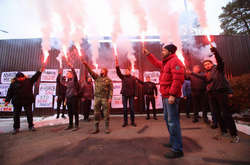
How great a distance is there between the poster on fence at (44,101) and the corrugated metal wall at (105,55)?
194 cm

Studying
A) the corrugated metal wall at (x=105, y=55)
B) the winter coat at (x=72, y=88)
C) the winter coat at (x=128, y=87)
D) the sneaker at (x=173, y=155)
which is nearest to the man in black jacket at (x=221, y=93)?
the sneaker at (x=173, y=155)

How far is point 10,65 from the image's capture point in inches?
294

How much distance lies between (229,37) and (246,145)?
8329 millimetres

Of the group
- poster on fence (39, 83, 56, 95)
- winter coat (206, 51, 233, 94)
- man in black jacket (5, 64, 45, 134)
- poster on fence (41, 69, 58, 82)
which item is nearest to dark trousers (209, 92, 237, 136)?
winter coat (206, 51, 233, 94)

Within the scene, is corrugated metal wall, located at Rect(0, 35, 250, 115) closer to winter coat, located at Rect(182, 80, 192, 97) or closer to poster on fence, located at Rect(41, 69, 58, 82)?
poster on fence, located at Rect(41, 69, 58, 82)

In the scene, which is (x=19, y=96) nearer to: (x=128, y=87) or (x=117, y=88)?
(x=128, y=87)

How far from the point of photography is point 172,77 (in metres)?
2.02

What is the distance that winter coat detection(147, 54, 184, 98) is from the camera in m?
1.92

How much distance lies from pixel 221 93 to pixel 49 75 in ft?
28.2

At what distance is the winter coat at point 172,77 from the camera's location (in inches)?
75.4

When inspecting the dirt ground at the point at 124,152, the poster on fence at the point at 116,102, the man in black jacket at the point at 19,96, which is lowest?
the dirt ground at the point at 124,152

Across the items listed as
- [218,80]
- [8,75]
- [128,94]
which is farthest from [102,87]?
[8,75]

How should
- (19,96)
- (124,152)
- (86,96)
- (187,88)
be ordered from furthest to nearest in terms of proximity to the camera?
(86,96) → (187,88) → (19,96) → (124,152)

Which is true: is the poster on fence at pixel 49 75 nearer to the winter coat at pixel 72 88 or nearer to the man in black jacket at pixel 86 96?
the man in black jacket at pixel 86 96
